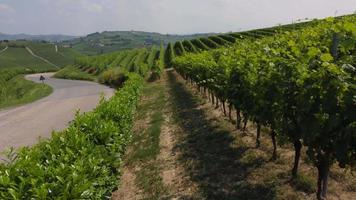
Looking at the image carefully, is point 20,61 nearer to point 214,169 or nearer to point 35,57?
point 35,57

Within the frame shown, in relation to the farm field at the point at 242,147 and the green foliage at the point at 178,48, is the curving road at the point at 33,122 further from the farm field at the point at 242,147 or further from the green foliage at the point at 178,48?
the green foliage at the point at 178,48

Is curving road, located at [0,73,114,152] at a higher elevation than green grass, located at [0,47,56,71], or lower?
higher

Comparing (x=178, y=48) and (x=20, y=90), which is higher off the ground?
(x=178, y=48)

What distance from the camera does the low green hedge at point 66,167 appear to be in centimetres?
561

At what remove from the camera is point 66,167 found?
632cm

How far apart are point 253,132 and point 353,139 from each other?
800 cm

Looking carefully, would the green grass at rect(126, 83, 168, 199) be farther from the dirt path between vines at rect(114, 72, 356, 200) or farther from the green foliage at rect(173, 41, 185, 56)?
the green foliage at rect(173, 41, 185, 56)

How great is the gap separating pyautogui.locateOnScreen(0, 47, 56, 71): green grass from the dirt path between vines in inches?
4549

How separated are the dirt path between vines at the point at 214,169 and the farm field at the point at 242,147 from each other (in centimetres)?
3

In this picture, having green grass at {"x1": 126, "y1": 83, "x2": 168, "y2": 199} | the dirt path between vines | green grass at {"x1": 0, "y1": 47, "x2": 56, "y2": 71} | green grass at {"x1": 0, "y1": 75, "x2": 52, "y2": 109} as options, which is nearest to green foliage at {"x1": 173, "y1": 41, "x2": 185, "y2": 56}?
green grass at {"x1": 0, "y1": 75, "x2": 52, "y2": 109}

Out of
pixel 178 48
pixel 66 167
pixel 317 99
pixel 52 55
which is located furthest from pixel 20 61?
pixel 317 99

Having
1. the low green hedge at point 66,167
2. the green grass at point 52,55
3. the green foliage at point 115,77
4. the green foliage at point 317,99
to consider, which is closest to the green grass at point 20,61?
the green grass at point 52,55

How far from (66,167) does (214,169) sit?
5.76 m

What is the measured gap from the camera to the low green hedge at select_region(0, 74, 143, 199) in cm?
561
